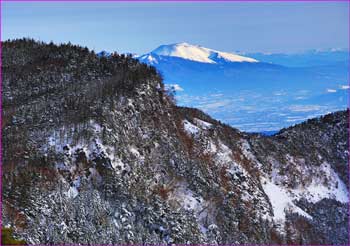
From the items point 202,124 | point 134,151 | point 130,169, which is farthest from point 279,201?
point 130,169

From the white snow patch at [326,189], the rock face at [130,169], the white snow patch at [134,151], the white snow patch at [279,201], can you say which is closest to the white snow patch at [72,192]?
the rock face at [130,169]

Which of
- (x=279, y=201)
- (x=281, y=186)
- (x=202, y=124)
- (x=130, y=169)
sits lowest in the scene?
(x=279, y=201)

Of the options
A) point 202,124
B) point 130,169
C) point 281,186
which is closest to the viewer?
point 130,169

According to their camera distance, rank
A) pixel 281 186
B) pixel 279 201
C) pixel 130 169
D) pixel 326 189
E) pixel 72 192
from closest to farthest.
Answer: pixel 72 192 < pixel 130 169 < pixel 279 201 < pixel 281 186 < pixel 326 189

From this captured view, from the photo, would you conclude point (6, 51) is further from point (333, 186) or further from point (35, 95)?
point (333, 186)

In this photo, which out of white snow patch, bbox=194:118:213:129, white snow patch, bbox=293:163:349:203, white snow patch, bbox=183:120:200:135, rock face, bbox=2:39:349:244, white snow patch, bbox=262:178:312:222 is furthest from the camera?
white snow patch, bbox=293:163:349:203

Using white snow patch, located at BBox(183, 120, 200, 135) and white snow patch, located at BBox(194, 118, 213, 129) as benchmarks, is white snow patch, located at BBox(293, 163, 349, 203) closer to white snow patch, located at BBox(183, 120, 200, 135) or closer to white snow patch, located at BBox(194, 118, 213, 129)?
white snow patch, located at BBox(194, 118, 213, 129)

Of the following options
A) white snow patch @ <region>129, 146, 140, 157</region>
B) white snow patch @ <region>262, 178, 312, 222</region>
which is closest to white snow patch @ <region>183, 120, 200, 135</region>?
white snow patch @ <region>129, 146, 140, 157</region>

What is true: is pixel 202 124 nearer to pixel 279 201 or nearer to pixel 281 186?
pixel 279 201
